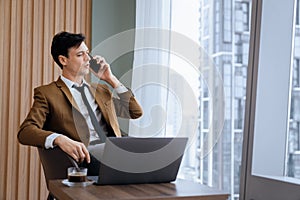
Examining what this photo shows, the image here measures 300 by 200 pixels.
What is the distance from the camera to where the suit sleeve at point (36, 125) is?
2.21 metres

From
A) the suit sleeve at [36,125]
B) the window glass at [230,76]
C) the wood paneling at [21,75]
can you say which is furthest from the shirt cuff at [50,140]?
the wood paneling at [21,75]

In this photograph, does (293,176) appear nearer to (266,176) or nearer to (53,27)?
(266,176)

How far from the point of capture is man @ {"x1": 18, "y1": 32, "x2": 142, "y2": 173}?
8.26 ft

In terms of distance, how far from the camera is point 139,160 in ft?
5.53

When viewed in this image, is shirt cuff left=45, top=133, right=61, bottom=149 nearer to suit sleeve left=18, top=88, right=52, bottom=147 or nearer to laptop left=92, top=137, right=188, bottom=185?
suit sleeve left=18, top=88, right=52, bottom=147

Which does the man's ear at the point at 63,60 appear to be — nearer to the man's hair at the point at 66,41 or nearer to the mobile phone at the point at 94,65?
the man's hair at the point at 66,41

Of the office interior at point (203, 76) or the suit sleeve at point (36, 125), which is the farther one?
the office interior at point (203, 76)

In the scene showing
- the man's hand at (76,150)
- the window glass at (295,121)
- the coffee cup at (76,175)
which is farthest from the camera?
the window glass at (295,121)

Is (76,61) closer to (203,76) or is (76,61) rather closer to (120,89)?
(120,89)

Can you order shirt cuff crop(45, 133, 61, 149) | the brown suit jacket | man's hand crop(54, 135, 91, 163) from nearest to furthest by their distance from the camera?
1. man's hand crop(54, 135, 91, 163)
2. shirt cuff crop(45, 133, 61, 149)
3. the brown suit jacket

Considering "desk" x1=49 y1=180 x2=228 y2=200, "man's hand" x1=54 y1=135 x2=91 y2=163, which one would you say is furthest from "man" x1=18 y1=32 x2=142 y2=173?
"desk" x1=49 y1=180 x2=228 y2=200

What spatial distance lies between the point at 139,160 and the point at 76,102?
41.4 inches

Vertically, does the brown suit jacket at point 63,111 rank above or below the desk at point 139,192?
above

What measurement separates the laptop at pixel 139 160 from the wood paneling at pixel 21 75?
2.19 metres
